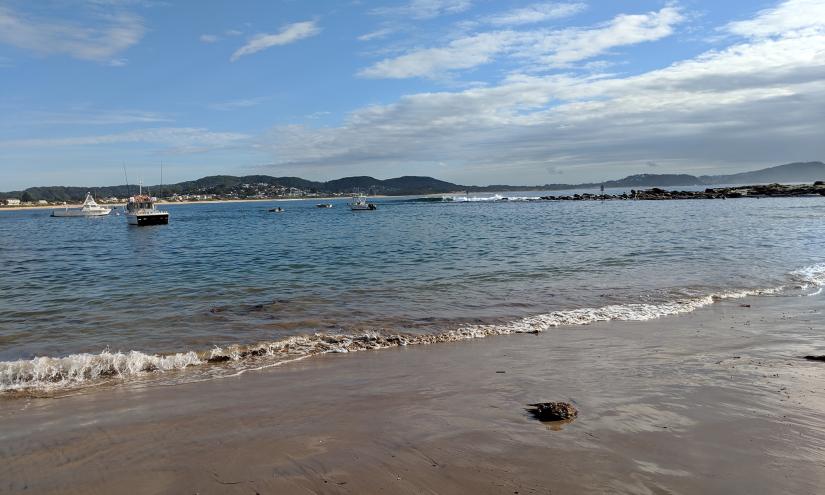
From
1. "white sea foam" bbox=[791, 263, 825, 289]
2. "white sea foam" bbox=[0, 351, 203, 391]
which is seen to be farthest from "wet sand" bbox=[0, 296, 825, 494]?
"white sea foam" bbox=[791, 263, 825, 289]

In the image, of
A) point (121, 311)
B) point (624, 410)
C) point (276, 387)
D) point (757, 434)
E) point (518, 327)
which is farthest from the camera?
point (121, 311)

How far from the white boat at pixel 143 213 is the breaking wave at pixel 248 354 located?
6335 cm

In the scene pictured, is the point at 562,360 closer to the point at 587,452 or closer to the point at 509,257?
the point at 587,452

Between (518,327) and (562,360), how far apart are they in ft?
9.00

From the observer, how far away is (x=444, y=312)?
12.7 meters

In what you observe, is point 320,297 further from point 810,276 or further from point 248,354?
point 810,276

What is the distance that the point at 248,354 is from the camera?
9.51 metres

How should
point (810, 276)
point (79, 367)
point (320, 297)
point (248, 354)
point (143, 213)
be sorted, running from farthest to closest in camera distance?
point (143, 213) < point (810, 276) < point (320, 297) < point (248, 354) < point (79, 367)

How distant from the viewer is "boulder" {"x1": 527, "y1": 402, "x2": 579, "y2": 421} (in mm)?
5809

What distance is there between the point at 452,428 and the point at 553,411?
1.23 m

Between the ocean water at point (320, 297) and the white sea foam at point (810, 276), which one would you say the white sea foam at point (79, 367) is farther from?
the white sea foam at point (810, 276)

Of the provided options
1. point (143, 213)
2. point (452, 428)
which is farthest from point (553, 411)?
point (143, 213)

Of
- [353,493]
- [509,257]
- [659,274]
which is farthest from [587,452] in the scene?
[509,257]

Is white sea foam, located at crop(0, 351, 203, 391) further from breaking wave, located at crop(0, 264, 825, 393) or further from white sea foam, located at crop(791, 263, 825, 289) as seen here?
white sea foam, located at crop(791, 263, 825, 289)
